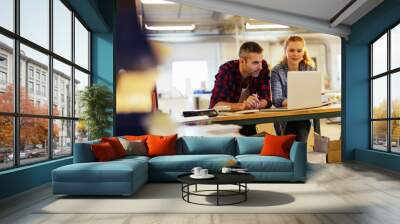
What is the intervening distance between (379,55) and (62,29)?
6.84 metres

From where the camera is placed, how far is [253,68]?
371 inches

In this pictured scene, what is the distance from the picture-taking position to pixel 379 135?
9219 mm

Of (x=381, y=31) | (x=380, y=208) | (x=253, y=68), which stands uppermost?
(x=381, y=31)

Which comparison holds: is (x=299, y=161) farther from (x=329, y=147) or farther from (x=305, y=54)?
(x=305, y=54)

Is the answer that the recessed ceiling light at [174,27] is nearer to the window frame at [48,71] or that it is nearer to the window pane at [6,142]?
the window frame at [48,71]

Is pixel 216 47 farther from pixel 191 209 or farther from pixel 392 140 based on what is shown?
pixel 191 209

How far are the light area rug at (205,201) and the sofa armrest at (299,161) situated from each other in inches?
23.3

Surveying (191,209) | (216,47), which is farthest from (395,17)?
(191,209)

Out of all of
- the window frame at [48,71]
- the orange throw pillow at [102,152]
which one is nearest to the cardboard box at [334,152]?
the orange throw pillow at [102,152]

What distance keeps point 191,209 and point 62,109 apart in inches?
151

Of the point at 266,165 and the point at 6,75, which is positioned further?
the point at 266,165

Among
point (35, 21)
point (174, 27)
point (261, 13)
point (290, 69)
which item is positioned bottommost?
point (290, 69)

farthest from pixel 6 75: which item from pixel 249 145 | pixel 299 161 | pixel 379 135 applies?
pixel 379 135

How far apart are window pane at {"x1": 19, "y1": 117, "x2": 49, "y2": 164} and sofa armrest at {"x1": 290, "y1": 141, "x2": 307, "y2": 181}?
3.97m
